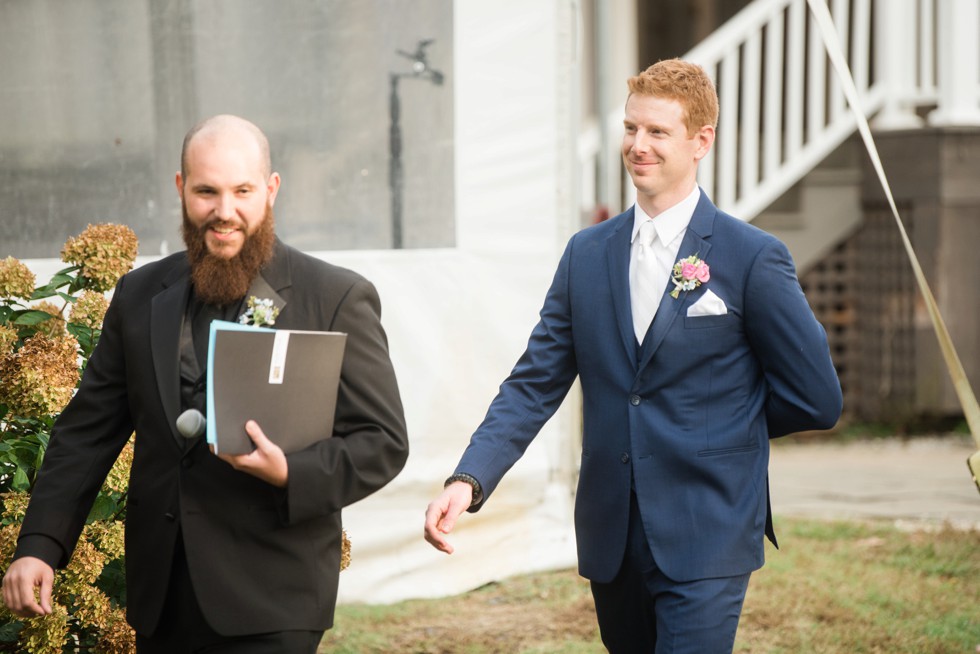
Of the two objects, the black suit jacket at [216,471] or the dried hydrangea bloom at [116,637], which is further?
the dried hydrangea bloom at [116,637]

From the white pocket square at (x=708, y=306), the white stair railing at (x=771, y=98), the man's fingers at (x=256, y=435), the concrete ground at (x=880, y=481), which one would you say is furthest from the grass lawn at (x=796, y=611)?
the white stair railing at (x=771, y=98)

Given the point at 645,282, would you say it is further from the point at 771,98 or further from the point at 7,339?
the point at 771,98

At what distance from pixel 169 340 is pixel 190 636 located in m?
0.63

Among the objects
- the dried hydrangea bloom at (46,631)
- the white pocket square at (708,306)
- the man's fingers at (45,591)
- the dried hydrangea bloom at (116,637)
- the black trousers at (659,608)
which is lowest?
the dried hydrangea bloom at (116,637)

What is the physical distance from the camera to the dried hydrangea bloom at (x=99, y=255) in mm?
4285

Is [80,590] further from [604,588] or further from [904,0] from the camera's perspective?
[904,0]

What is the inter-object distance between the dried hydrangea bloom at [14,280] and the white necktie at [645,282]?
6.48 feet

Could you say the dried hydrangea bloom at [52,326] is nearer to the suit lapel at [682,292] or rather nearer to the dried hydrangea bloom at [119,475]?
the dried hydrangea bloom at [119,475]

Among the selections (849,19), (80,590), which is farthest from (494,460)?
(849,19)

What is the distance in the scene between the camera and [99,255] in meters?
4.29

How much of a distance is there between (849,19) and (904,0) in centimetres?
A: 340

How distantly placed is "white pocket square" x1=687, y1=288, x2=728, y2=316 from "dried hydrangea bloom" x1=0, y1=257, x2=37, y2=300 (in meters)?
2.15

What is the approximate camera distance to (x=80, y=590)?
3.90 m

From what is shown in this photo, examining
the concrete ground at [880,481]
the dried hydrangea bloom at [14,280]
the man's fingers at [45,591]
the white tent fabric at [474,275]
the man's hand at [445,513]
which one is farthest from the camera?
the concrete ground at [880,481]
